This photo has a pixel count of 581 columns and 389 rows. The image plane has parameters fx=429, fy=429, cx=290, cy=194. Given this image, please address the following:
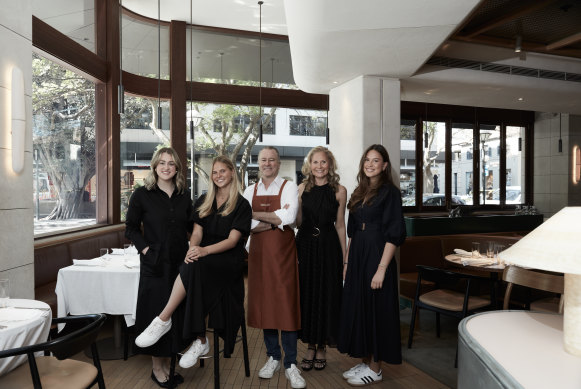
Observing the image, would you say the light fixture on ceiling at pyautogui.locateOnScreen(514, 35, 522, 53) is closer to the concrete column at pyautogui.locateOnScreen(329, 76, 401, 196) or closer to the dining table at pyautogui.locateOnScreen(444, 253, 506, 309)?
the concrete column at pyautogui.locateOnScreen(329, 76, 401, 196)

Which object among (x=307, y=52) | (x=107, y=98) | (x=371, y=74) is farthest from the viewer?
(x=107, y=98)

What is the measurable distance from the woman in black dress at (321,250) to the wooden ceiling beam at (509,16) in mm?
2484

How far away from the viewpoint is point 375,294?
3088 mm

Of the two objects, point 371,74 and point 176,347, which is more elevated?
point 371,74

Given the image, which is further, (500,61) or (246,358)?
(500,61)

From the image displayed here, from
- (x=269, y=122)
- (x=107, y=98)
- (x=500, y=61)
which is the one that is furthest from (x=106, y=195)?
(x=500, y=61)

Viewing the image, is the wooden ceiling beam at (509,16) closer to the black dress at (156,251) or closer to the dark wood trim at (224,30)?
the black dress at (156,251)

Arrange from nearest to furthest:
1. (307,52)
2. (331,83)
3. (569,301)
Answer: (569,301) < (307,52) < (331,83)

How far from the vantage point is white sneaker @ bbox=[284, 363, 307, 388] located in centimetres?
301

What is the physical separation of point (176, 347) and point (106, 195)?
4215 mm

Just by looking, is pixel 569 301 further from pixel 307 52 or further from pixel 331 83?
pixel 331 83

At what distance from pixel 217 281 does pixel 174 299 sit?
1.06ft

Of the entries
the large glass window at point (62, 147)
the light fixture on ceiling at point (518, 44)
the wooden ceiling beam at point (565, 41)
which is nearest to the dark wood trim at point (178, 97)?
the large glass window at point (62, 147)

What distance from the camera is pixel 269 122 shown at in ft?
26.8
